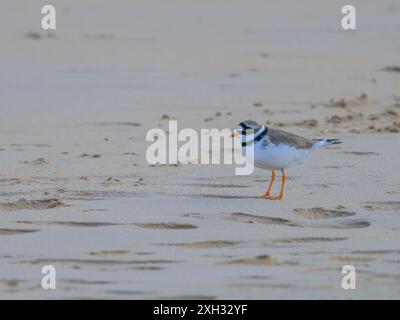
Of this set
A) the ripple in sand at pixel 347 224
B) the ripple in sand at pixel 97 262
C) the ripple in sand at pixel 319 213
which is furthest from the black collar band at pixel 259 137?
the ripple in sand at pixel 97 262

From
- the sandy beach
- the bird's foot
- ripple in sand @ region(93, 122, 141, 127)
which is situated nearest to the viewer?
the sandy beach

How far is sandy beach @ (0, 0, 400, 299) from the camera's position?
19.7 ft

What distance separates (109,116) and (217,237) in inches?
157

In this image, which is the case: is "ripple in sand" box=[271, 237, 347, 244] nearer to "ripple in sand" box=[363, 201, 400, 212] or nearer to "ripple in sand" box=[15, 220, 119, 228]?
"ripple in sand" box=[363, 201, 400, 212]

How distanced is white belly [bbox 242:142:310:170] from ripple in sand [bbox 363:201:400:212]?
654mm

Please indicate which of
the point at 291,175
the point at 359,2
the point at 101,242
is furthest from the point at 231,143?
the point at 359,2

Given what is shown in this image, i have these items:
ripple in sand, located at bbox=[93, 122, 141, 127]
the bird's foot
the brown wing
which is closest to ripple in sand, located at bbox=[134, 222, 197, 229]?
the bird's foot

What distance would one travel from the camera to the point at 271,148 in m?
7.72

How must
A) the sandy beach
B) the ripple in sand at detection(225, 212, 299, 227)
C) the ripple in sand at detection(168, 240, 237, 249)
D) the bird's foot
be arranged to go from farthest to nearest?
the bird's foot → the ripple in sand at detection(225, 212, 299, 227) → the ripple in sand at detection(168, 240, 237, 249) → the sandy beach

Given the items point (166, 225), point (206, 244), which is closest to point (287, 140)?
point (166, 225)

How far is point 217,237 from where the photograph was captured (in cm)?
664

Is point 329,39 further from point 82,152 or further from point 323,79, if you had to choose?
point 82,152

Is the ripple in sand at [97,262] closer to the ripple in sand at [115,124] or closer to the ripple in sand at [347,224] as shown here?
the ripple in sand at [347,224]

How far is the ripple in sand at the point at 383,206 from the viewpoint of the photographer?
7328mm
